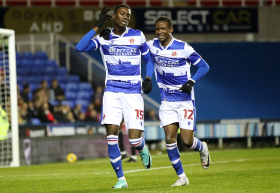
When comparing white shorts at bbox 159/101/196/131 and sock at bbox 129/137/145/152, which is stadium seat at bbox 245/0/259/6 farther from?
sock at bbox 129/137/145/152

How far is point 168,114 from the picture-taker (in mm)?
6789

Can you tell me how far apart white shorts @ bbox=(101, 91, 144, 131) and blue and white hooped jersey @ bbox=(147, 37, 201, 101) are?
56 cm

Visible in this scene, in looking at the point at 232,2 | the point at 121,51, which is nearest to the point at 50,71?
the point at 232,2

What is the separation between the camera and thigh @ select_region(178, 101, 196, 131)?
6.79 meters

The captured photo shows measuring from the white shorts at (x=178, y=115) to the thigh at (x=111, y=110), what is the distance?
0.65 m

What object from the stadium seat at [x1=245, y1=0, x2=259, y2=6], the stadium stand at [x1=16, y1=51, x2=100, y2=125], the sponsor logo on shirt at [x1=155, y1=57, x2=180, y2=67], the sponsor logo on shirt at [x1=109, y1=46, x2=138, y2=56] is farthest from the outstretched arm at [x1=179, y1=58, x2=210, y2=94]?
the stadium seat at [x1=245, y1=0, x2=259, y2=6]

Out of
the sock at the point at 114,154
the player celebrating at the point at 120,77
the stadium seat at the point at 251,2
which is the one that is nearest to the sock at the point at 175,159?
the player celebrating at the point at 120,77

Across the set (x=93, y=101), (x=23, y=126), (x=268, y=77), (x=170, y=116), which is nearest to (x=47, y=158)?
(x=23, y=126)

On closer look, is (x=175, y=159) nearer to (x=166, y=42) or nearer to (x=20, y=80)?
(x=166, y=42)

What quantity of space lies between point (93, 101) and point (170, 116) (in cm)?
1188

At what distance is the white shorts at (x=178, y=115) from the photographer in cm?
677

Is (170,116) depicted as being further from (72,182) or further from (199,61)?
(72,182)

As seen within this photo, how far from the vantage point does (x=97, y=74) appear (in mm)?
19938

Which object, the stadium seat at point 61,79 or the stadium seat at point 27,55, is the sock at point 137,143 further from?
the stadium seat at point 27,55
